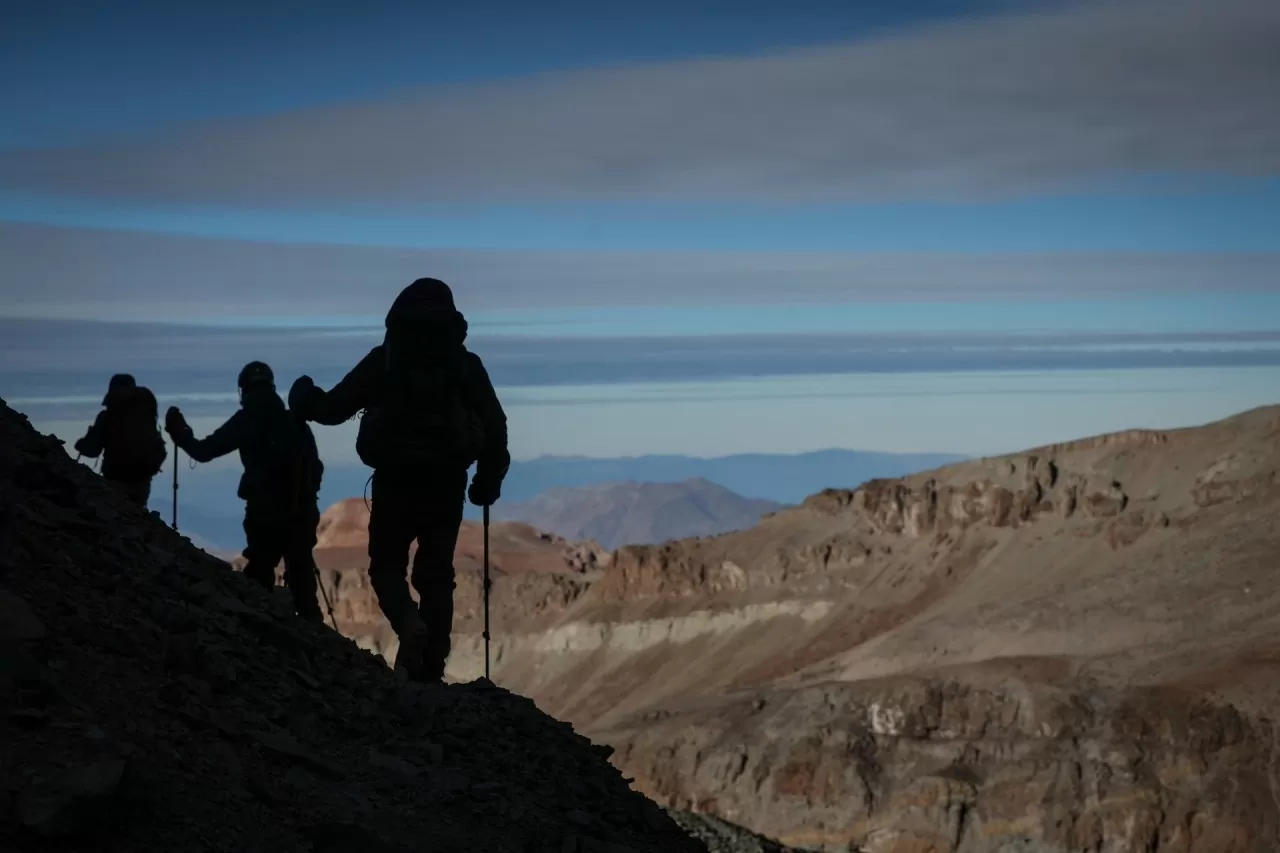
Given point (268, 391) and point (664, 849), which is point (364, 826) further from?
point (268, 391)

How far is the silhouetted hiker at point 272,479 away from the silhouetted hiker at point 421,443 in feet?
5.68

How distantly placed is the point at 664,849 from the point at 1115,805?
28185 millimetres

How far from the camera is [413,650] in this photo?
31.6ft

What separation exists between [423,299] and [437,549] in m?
1.41

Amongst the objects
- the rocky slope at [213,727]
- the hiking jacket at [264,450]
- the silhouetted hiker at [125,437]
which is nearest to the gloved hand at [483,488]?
the rocky slope at [213,727]

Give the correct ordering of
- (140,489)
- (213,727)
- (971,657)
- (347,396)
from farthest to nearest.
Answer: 1. (971,657)
2. (140,489)
3. (347,396)
4. (213,727)

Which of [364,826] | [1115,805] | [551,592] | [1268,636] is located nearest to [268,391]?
[364,826]

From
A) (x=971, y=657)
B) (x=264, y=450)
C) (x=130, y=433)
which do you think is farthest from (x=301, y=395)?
→ (x=971, y=657)

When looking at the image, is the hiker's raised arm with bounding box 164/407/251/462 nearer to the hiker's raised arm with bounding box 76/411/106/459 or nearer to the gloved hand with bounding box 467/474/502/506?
the hiker's raised arm with bounding box 76/411/106/459

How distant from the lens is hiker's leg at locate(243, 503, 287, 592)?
1210 centimetres

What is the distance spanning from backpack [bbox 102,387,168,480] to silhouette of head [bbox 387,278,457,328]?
4.31 metres

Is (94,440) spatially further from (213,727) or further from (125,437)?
(213,727)

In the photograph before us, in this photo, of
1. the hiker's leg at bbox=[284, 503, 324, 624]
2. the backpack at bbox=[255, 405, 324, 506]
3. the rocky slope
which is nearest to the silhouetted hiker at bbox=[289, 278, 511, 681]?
the rocky slope

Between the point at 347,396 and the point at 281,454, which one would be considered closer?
the point at 347,396
